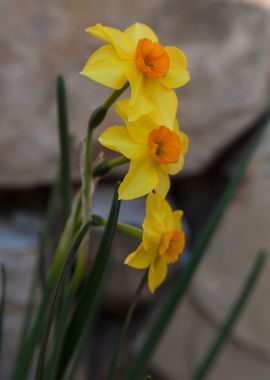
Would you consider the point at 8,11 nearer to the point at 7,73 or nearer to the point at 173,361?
the point at 7,73

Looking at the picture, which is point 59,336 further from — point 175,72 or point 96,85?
point 96,85

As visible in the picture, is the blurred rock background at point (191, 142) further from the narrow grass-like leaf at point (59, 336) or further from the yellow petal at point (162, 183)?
the yellow petal at point (162, 183)

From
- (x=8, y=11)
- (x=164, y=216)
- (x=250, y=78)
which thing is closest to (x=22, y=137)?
(x=8, y=11)

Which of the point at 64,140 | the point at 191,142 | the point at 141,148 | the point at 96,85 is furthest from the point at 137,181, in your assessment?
the point at 191,142

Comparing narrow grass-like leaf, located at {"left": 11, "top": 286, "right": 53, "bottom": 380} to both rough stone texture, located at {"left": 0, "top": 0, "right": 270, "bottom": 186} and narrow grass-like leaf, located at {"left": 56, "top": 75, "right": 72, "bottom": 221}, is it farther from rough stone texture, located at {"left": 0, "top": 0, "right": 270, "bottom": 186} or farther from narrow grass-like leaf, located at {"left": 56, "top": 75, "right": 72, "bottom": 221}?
rough stone texture, located at {"left": 0, "top": 0, "right": 270, "bottom": 186}

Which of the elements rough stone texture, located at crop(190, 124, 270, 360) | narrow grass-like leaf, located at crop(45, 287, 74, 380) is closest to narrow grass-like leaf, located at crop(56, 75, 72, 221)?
narrow grass-like leaf, located at crop(45, 287, 74, 380)

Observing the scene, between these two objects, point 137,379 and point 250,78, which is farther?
point 250,78

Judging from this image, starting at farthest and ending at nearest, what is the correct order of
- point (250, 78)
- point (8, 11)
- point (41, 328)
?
point (250, 78) < point (8, 11) < point (41, 328)
